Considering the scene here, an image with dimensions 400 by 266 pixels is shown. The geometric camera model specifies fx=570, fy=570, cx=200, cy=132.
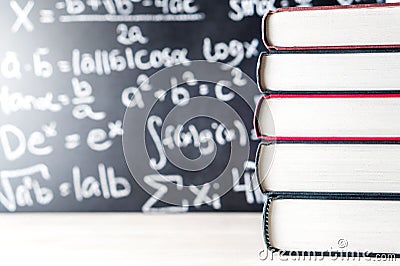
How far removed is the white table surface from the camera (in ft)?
2.78

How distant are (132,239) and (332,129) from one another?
43 cm

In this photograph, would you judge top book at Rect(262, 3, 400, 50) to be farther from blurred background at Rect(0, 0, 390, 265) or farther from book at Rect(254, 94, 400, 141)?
blurred background at Rect(0, 0, 390, 265)

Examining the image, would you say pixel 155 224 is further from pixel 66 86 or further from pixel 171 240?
pixel 66 86

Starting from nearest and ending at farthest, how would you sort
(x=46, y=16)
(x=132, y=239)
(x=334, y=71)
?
1. (x=334, y=71)
2. (x=132, y=239)
3. (x=46, y=16)

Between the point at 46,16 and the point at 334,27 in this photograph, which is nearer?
the point at 334,27

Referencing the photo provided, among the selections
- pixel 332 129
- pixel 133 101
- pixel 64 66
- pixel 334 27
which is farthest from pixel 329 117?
pixel 64 66

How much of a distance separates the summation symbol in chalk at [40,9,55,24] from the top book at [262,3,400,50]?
742 mm

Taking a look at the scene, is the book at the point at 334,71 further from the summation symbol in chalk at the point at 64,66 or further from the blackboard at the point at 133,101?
the summation symbol in chalk at the point at 64,66

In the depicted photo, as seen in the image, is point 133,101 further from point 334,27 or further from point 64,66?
point 334,27

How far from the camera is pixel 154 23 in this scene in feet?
4.41

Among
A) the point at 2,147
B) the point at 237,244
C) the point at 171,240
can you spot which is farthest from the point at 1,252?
the point at 2,147

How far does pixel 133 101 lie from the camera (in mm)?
1356

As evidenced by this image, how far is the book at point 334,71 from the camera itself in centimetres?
74

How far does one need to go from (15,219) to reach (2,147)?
0.68 ft
